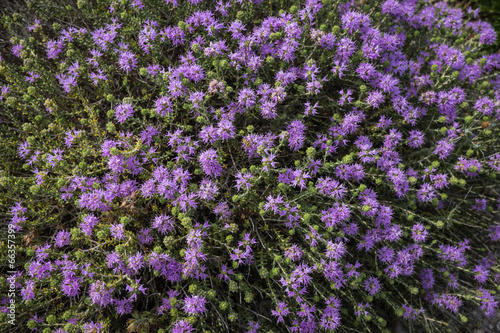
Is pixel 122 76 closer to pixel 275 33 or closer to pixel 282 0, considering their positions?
pixel 275 33

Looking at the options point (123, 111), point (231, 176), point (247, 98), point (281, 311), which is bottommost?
point (281, 311)

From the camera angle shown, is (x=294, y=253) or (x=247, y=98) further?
(x=247, y=98)

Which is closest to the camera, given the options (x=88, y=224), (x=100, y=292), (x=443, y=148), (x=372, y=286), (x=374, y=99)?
(x=100, y=292)

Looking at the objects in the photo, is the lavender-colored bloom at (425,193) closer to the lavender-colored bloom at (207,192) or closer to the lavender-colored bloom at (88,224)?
the lavender-colored bloom at (207,192)

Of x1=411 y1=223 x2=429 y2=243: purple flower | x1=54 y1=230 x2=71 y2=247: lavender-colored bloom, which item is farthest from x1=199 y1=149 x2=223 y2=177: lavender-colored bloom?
x1=411 y1=223 x2=429 y2=243: purple flower

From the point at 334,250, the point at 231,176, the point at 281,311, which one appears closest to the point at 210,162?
the point at 231,176

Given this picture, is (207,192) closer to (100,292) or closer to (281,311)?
(100,292)

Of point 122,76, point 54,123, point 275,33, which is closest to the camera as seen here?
point 275,33

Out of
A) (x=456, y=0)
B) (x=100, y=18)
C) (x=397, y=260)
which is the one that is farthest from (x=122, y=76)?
(x=456, y=0)

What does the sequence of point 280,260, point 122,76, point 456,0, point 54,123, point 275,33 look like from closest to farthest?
point 280,260, point 275,33, point 54,123, point 122,76, point 456,0
